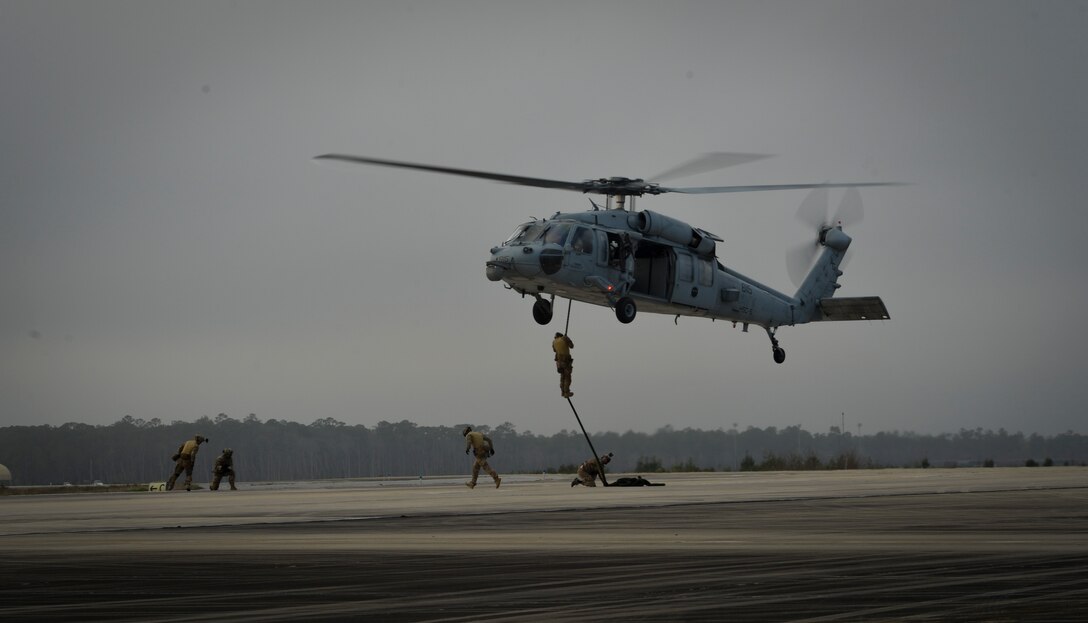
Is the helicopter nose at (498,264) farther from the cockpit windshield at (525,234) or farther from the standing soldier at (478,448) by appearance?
the standing soldier at (478,448)

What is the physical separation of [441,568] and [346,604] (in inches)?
98.7

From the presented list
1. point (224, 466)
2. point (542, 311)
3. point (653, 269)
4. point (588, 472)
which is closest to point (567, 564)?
point (588, 472)

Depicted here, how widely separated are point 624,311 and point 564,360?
22.4 feet

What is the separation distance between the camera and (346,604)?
8.82 m

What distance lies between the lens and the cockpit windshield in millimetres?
39009

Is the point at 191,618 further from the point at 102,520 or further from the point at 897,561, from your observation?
the point at 102,520

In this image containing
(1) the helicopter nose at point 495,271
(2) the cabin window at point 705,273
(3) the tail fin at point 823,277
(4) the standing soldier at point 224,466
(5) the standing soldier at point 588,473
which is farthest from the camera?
(3) the tail fin at point 823,277

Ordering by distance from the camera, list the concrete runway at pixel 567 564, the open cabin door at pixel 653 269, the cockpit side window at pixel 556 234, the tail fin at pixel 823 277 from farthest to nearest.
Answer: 1. the tail fin at pixel 823 277
2. the open cabin door at pixel 653 269
3. the cockpit side window at pixel 556 234
4. the concrete runway at pixel 567 564

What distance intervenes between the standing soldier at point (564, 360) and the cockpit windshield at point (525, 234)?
16.0 feet

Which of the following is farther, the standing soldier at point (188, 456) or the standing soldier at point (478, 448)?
the standing soldier at point (188, 456)

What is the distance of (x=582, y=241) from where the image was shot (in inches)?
1545

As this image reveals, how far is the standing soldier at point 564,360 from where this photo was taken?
34312 mm

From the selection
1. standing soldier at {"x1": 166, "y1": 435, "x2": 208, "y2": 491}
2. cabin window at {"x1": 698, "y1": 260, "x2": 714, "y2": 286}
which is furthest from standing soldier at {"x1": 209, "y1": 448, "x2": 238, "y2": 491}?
cabin window at {"x1": 698, "y1": 260, "x2": 714, "y2": 286}

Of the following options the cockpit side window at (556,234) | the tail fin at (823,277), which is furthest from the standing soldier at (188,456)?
the tail fin at (823,277)
